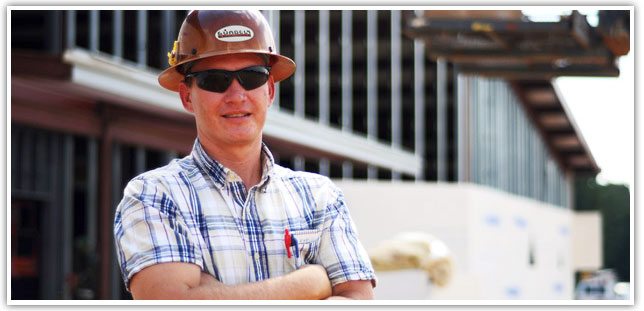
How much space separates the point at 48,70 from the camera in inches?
257

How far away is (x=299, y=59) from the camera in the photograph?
1841 cm

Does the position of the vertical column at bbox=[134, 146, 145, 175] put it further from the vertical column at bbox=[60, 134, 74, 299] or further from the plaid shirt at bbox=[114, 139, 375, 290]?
the plaid shirt at bbox=[114, 139, 375, 290]

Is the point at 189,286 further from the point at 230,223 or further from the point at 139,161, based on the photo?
the point at 139,161

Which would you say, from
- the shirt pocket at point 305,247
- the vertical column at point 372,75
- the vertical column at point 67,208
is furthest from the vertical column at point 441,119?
the shirt pocket at point 305,247

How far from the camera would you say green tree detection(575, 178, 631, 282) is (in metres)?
31.3

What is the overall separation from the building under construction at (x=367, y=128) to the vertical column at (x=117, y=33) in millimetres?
24

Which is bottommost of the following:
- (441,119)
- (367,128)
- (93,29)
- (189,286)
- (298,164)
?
(189,286)

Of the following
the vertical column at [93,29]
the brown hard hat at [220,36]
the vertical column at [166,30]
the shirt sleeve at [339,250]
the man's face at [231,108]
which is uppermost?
the vertical column at [166,30]

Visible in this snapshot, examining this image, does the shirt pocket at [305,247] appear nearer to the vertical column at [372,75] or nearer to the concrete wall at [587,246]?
the vertical column at [372,75]

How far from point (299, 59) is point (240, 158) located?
1626 cm

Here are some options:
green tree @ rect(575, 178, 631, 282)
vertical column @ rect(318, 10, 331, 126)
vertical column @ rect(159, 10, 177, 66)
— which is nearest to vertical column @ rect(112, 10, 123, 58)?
vertical column @ rect(159, 10, 177, 66)

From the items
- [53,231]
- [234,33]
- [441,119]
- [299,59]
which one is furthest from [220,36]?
[441,119]

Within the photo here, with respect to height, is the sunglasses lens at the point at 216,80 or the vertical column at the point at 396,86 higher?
the vertical column at the point at 396,86

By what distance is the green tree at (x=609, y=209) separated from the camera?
31.3 meters
